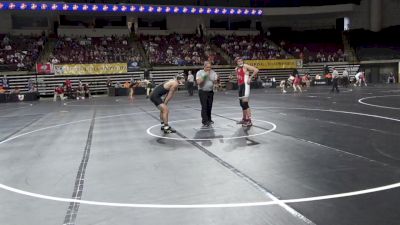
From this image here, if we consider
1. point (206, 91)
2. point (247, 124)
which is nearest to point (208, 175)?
point (247, 124)

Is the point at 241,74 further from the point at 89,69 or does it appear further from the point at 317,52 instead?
the point at 317,52

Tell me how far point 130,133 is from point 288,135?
4.10 metres

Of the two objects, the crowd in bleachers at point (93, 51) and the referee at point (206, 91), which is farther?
the crowd in bleachers at point (93, 51)

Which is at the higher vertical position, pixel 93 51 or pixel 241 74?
pixel 93 51

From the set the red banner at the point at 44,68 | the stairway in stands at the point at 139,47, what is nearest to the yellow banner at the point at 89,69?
the red banner at the point at 44,68

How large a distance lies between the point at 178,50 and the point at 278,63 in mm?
9783

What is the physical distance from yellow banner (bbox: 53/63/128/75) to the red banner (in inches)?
14.7

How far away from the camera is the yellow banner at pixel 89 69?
32469 millimetres

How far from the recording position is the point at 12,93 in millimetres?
28562

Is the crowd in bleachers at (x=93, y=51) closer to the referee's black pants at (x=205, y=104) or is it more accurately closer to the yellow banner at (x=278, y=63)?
the yellow banner at (x=278, y=63)

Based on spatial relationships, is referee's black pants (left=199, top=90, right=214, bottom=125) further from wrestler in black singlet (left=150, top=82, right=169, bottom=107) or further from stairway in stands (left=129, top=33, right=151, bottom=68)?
stairway in stands (left=129, top=33, right=151, bottom=68)

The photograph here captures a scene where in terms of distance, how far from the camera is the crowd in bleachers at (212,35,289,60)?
41.0m

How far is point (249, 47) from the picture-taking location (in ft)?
138

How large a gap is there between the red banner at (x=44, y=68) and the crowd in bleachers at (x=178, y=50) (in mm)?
8693
